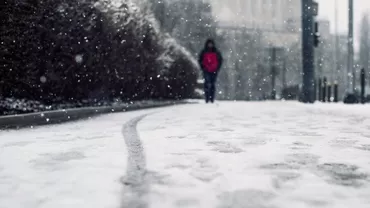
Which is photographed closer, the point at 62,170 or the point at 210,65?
the point at 62,170

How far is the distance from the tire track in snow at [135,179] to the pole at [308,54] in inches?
519

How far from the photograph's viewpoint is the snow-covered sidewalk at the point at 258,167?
12.0ft

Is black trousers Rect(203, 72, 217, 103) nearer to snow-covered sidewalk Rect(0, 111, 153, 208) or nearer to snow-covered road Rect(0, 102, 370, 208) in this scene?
snow-covered road Rect(0, 102, 370, 208)

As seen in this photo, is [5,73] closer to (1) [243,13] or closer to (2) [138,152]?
(2) [138,152]

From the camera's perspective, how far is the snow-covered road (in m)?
3.66

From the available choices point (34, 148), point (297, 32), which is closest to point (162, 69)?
point (34, 148)

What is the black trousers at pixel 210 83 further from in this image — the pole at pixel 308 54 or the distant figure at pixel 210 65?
the pole at pixel 308 54

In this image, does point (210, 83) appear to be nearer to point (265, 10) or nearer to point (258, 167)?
point (258, 167)

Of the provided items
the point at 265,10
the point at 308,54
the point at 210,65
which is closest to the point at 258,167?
the point at 210,65

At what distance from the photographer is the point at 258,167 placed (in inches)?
189

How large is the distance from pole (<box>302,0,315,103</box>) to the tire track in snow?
1317cm

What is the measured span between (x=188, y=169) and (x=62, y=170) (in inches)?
42.9

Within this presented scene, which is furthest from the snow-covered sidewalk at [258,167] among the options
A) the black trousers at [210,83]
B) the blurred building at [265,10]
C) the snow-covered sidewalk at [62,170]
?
the blurred building at [265,10]

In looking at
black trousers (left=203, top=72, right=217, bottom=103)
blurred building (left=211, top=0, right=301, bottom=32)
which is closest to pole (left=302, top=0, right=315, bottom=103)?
black trousers (left=203, top=72, right=217, bottom=103)
